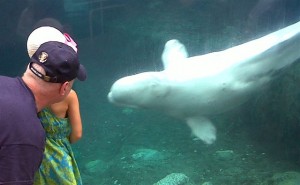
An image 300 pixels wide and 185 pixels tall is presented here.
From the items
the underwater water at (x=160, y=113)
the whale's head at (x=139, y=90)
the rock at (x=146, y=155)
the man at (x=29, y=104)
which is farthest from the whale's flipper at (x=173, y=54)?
the man at (x=29, y=104)

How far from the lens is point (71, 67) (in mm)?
2010

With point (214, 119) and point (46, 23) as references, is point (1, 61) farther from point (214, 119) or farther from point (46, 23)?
point (214, 119)

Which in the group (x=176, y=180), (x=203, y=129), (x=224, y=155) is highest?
(x=203, y=129)

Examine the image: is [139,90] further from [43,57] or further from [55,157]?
[43,57]

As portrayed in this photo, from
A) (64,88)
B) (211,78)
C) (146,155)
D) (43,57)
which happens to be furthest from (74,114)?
(146,155)

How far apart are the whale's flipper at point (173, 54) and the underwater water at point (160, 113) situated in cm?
20

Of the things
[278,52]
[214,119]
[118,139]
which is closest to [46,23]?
[118,139]

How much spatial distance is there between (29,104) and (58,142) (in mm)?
884

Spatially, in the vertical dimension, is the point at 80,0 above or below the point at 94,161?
above

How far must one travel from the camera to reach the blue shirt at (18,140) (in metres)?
1.77

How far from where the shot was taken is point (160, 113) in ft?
19.2

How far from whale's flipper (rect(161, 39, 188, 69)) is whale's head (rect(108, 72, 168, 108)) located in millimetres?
316

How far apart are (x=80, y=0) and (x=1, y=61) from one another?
1600mm

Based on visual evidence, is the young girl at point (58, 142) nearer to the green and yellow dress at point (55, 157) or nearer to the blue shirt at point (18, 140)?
the green and yellow dress at point (55, 157)
